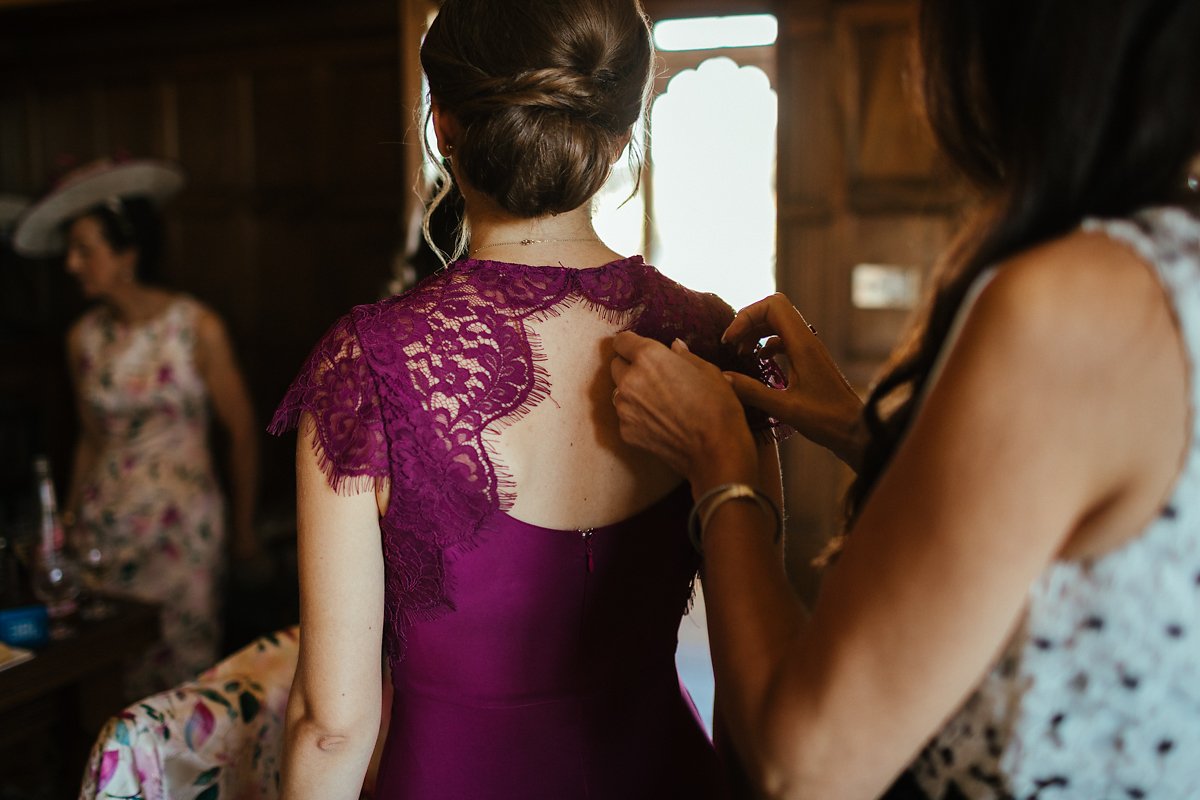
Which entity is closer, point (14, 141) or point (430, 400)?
point (430, 400)

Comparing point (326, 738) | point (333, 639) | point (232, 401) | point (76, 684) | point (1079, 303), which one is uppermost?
point (1079, 303)

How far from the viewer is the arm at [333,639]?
991 millimetres

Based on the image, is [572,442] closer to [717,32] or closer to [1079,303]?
[1079,303]

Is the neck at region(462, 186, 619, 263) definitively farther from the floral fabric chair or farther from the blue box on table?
the blue box on table

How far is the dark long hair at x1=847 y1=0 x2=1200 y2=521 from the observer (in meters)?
0.66

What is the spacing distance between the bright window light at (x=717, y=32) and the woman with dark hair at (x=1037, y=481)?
13.3ft

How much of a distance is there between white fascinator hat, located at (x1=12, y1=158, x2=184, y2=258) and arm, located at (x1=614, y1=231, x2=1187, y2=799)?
3.34 metres

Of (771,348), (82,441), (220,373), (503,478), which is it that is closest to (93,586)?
(220,373)

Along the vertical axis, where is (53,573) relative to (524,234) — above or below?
below

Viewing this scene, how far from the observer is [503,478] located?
1.02 m

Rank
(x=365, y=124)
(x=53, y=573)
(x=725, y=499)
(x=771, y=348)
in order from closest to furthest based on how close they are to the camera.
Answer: (x=725, y=499) < (x=771, y=348) < (x=53, y=573) < (x=365, y=124)

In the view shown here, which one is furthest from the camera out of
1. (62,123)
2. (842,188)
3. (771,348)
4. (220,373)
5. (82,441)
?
(62,123)

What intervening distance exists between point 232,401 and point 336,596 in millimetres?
2394

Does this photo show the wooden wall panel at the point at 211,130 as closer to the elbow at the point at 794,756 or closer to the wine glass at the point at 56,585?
the wine glass at the point at 56,585
